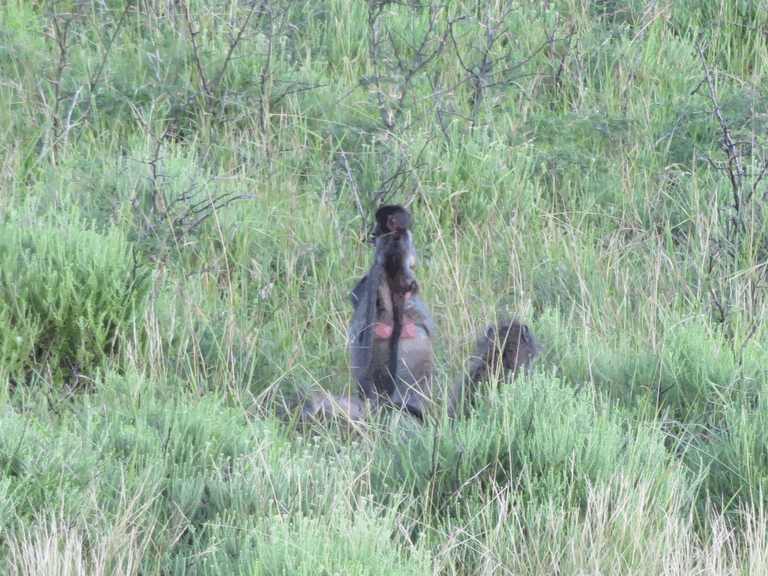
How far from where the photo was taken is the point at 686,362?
12.7 ft

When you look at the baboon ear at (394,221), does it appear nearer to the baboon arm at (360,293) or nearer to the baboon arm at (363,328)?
the baboon arm at (363,328)

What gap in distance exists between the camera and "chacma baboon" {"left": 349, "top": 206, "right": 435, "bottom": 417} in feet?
11.9

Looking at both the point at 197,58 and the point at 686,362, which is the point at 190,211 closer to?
the point at 197,58

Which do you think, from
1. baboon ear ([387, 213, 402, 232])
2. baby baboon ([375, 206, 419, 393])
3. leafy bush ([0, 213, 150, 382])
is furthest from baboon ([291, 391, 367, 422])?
leafy bush ([0, 213, 150, 382])

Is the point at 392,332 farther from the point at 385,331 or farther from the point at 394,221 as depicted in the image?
the point at 394,221

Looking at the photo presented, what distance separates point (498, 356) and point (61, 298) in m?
1.90

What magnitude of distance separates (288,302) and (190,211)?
805 mm

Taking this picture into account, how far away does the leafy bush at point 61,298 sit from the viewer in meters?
3.98

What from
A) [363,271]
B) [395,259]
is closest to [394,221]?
[395,259]

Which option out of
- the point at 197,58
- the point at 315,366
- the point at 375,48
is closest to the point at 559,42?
the point at 375,48

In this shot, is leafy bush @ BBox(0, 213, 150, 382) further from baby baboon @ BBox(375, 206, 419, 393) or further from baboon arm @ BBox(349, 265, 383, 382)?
baby baboon @ BBox(375, 206, 419, 393)

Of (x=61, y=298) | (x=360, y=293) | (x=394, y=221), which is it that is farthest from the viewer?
(x=61, y=298)

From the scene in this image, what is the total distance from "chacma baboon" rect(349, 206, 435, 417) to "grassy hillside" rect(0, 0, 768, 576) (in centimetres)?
30

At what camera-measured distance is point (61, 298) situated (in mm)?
4027
